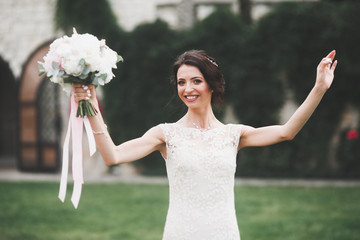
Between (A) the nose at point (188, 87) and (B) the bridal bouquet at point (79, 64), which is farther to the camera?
(A) the nose at point (188, 87)

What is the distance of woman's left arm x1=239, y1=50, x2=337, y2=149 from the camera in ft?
7.73

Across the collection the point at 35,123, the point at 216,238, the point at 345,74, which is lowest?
the point at 216,238

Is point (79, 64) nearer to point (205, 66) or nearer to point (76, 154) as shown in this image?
point (76, 154)

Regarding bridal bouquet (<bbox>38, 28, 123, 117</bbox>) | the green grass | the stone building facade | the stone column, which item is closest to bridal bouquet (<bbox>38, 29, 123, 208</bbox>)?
bridal bouquet (<bbox>38, 28, 123, 117</bbox>)

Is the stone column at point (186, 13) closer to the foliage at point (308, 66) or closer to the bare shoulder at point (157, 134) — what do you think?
the foliage at point (308, 66)

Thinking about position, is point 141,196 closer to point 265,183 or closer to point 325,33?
point 265,183

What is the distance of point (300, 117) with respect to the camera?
2.43m

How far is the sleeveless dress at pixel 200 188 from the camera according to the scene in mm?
2521

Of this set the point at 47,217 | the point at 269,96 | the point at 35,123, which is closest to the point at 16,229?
the point at 47,217

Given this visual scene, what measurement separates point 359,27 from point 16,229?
7779mm

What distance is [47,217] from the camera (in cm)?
657

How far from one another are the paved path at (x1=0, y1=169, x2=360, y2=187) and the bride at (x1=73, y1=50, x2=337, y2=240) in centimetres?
649

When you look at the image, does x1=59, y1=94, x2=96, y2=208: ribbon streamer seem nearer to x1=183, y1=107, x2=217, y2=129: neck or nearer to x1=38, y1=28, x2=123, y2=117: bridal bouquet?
x1=38, y1=28, x2=123, y2=117: bridal bouquet

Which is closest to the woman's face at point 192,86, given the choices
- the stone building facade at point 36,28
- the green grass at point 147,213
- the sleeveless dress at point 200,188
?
the sleeveless dress at point 200,188
